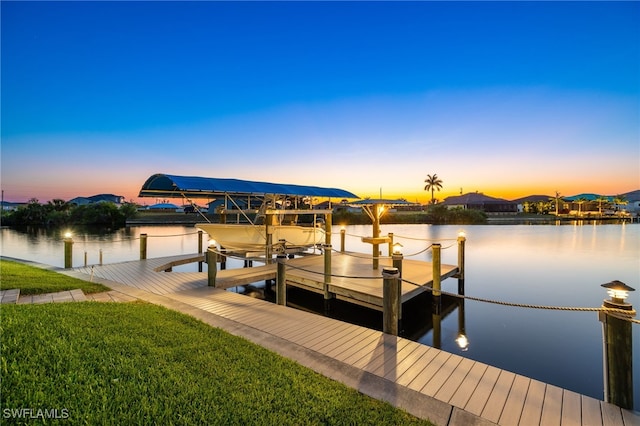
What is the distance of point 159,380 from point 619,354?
4.44 metres

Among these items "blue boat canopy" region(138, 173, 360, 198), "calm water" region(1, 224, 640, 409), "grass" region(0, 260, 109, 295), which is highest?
"blue boat canopy" region(138, 173, 360, 198)

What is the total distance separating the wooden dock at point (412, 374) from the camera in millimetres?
2505

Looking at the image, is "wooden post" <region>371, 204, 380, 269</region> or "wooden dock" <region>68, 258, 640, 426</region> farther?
"wooden post" <region>371, 204, 380, 269</region>

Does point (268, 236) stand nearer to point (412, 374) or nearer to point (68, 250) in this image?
point (68, 250)

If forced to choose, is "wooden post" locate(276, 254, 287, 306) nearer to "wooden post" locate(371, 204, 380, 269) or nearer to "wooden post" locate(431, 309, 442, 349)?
"wooden post" locate(431, 309, 442, 349)

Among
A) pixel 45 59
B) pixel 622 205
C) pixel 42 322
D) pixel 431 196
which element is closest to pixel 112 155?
pixel 45 59

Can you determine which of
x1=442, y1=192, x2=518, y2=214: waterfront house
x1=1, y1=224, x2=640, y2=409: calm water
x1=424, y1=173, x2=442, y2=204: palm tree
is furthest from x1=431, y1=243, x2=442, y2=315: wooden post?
x1=424, y1=173, x2=442, y2=204: palm tree

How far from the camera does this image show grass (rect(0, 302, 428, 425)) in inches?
89.8

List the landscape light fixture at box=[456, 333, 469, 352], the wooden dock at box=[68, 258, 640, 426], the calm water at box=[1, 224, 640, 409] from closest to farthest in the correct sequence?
the wooden dock at box=[68, 258, 640, 426], the calm water at box=[1, 224, 640, 409], the landscape light fixture at box=[456, 333, 469, 352]

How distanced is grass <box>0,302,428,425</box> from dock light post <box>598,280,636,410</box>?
80.6 inches

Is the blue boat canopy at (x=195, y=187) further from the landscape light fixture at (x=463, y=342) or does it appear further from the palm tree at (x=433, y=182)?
the palm tree at (x=433, y=182)

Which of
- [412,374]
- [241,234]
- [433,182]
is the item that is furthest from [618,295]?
[433,182]

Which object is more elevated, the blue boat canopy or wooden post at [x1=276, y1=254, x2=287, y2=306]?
the blue boat canopy

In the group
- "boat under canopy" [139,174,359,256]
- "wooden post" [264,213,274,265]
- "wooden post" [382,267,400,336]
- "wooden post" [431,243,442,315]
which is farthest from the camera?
"wooden post" [264,213,274,265]
